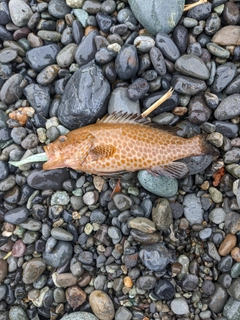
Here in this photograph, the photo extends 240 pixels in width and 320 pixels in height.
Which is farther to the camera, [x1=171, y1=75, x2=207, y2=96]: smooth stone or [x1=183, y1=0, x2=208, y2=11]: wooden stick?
[x1=183, y1=0, x2=208, y2=11]: wooden stick

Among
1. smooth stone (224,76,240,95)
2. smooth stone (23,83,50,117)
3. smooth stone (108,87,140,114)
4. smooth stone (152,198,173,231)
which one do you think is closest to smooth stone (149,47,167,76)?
smooth stone (108,87,140,114)

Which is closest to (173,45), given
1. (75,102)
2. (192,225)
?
(75,102)

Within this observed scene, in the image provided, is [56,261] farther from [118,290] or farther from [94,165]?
[94,165]

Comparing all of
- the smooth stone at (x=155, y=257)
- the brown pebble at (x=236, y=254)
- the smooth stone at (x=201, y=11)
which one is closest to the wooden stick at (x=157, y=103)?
the smooth stone at (x=201, y=11)

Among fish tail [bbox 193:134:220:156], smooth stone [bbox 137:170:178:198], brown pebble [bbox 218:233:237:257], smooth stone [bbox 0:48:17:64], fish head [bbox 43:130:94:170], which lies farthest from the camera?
smooth stone [bbox 0:48:17:64]

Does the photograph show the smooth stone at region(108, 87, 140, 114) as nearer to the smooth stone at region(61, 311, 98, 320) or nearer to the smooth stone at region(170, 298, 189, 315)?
the smooth stone at region(170, 298, 189, 315)

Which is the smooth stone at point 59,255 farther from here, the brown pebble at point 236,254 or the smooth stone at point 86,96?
the brown pebble at point 236,254

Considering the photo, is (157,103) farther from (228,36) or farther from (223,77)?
(228,36)
